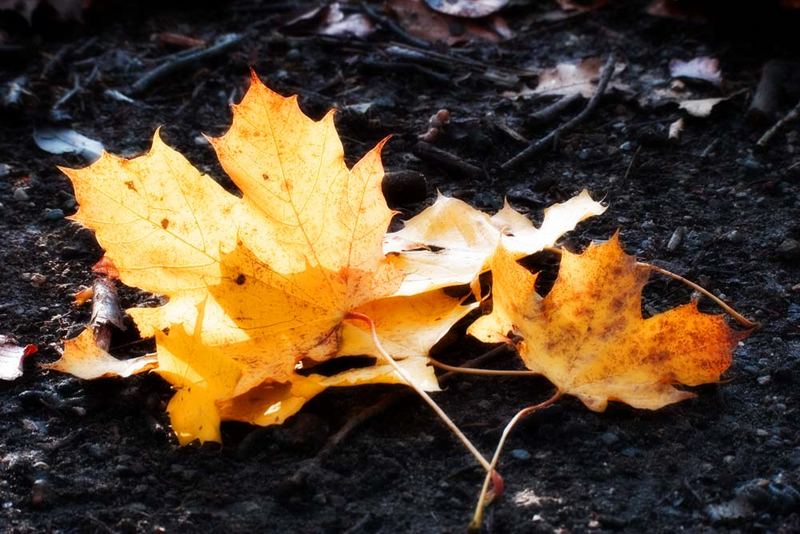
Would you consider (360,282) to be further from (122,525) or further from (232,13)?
(232,13)

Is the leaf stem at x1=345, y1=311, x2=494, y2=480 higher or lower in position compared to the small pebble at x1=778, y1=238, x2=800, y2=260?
higher

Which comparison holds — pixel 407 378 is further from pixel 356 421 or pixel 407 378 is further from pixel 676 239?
pixel 676 239

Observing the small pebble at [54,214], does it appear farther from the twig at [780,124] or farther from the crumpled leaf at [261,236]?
the twig at [780,124]

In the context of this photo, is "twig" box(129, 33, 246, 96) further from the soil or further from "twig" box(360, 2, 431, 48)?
"twig" box(360, 2, 431, 48)

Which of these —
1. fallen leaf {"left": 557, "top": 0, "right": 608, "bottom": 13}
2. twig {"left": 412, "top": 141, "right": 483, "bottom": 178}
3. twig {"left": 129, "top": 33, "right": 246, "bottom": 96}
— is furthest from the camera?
fallen leaf {"left": 557, "top": 0, "right": 608, "bottom": 13}

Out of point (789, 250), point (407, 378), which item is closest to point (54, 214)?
point (407, 378)

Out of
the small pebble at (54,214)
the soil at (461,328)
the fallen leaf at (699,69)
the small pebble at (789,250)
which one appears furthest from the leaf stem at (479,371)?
the fallen leaf at (699,69)

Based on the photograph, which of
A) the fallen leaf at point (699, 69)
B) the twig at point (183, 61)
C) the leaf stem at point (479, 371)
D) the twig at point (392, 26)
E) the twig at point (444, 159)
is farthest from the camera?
the twig at point (392, 26)

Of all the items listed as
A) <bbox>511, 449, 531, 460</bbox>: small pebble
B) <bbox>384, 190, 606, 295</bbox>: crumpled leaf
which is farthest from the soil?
<bbox>384, 190, 606, 295</bbox>: crumpled leaf
